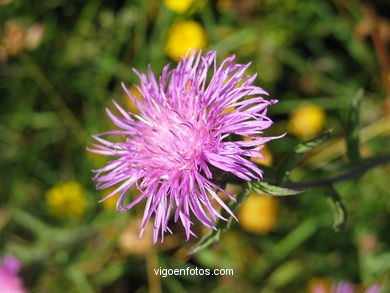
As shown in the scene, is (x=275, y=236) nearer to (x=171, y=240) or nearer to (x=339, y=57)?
(x=171, y=240)

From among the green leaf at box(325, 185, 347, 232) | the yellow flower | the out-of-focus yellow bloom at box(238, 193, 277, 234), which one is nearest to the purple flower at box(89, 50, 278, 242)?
the green leaf at box(325, 185, 347, 232)

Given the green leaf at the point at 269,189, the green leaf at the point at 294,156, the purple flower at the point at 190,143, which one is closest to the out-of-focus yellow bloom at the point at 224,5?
the purple flower at the point at 190,143

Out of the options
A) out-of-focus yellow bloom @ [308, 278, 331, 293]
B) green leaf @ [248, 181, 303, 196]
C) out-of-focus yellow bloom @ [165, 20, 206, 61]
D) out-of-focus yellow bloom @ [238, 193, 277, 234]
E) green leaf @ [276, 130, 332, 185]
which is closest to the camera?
green leaf @ [248, 181, 303, 196]

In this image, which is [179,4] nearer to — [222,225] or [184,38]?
[184,38]

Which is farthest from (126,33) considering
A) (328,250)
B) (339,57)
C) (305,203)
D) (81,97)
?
(328,250)

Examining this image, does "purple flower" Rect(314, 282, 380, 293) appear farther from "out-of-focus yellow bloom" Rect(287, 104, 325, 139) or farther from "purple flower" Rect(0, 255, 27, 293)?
"purple flower" Rect(0, 255, 27, 293)

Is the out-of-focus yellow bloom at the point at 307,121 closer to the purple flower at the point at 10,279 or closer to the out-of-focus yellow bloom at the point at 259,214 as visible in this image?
the out-of-focus yellow bloom at the point at 259,214
